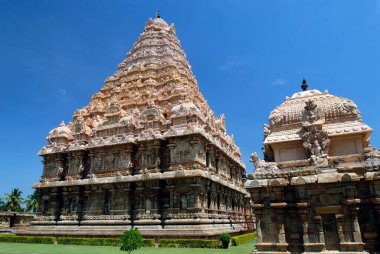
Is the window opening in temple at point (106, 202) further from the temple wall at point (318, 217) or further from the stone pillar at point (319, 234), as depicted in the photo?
the stone pillar at point (319, 234)

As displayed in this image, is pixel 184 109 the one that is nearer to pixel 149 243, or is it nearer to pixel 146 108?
pixel 146 108

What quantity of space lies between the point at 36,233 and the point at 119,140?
12993mm

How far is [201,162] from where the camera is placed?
2508cm

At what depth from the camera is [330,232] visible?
→ 26.5 feet

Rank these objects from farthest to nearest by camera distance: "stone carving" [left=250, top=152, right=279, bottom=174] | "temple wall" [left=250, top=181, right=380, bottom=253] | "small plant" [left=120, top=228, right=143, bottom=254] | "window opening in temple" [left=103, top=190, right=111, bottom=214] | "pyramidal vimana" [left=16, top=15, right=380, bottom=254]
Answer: "window opening in temple" [left=103, top=190, right=111, bottom=214], "small plant" [left=120, top=228, right=143, bottom=254], "stone carving" [left=250, top=152, right=279, bottom=174], "pyramidal vimana" [left=16, top=15, right=380, bottom=254], "temple wall" [left=250, top=181, right=380, bottom=253]

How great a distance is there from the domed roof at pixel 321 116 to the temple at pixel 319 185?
0.03 metres

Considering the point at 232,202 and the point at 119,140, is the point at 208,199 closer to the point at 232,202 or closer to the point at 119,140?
the point at 232,202

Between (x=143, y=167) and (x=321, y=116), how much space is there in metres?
20.1

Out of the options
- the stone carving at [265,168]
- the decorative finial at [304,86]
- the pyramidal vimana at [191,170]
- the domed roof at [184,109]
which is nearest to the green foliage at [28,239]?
the pyramidal vimana at [191,170]

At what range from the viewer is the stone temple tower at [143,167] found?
80.6 feet

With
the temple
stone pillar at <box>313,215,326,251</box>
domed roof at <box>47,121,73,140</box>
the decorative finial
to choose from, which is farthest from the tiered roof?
stone pillar at <box>313,215,326,251</box>

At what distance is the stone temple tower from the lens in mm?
24562

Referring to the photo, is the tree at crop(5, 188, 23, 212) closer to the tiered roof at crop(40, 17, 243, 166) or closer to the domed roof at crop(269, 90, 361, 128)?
the tiered roof at crop(40, 17, 243, 166)

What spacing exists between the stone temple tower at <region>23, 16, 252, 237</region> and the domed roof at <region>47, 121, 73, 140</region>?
0.11 meters
